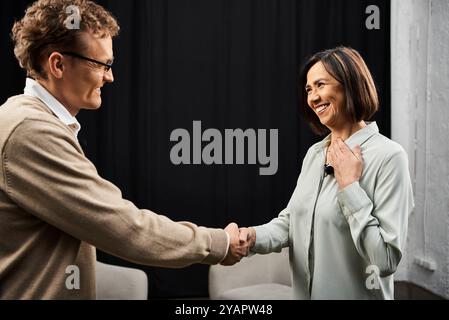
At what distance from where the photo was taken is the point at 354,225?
1379 mm

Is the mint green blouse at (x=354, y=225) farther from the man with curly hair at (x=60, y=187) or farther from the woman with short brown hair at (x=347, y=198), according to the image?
the man with curly hair at (x=60, y=187)

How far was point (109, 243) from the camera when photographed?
4.30ft

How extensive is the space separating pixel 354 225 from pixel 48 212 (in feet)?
2.62

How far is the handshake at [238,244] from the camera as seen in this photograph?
1713mm

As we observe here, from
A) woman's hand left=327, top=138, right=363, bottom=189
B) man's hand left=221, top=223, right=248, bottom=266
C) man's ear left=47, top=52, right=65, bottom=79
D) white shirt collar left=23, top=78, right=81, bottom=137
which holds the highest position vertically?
man's ear left=47, top=52, right=65, bottom=79

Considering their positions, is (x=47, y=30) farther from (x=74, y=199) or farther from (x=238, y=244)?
(x=238, y=244)

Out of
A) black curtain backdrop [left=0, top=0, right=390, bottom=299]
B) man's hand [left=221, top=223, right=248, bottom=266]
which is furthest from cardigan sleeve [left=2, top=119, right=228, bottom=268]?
black curtain backdrop [left=0, top=0, right=390, bottom=299]

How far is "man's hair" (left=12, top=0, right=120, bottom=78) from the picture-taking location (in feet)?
4.49

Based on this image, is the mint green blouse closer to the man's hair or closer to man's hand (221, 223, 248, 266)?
man's hand (221, 223, 248, 266)

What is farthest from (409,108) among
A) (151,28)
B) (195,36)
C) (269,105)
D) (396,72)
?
(151,28)

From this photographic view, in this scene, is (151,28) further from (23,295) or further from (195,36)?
(23,295)

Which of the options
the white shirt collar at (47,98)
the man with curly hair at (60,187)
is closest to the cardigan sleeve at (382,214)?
the man with curly hair at (60,187)

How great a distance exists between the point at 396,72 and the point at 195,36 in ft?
5.63

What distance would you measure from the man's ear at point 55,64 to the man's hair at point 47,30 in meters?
0.02
